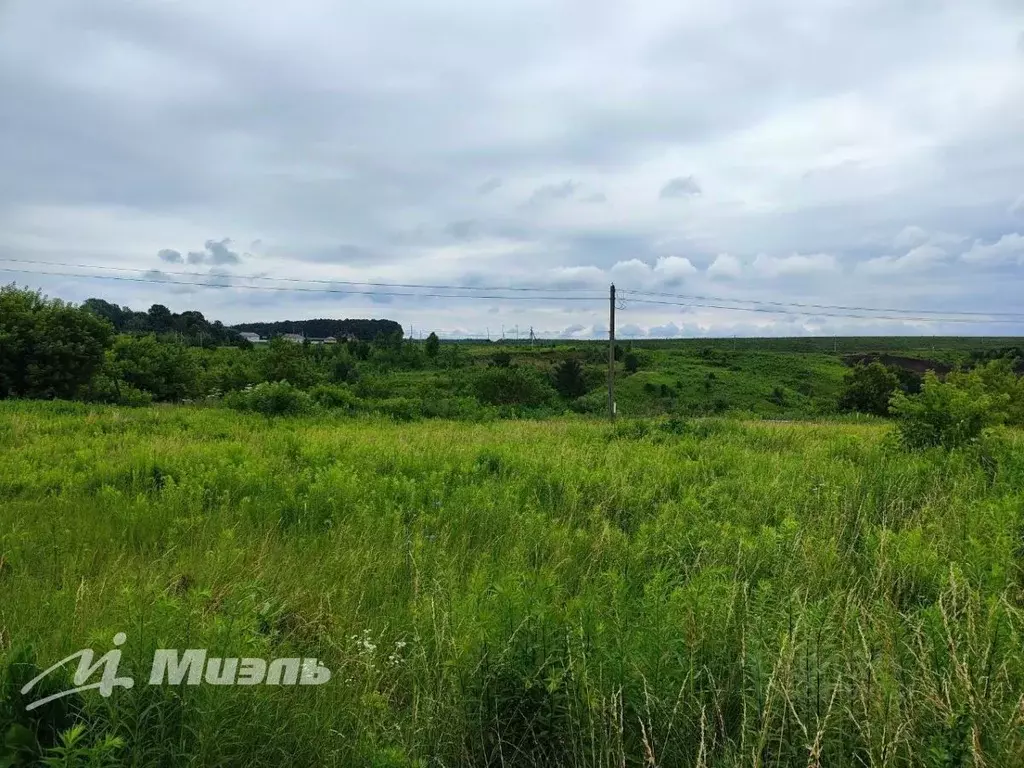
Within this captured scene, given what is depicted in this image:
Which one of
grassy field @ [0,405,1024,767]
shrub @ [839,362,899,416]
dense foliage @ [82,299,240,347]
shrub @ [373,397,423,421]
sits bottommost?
shrub @ [839,362,899,416]

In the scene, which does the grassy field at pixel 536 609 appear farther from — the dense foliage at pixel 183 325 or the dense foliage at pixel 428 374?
the dense foliage at pixel 183 325

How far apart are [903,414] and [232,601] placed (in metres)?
11.5

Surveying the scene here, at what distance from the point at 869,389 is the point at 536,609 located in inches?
2722

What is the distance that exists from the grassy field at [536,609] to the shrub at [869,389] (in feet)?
195

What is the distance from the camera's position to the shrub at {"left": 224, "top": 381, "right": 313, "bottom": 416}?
21.2 meters

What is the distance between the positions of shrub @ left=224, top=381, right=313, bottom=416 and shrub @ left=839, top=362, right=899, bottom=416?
188 ft

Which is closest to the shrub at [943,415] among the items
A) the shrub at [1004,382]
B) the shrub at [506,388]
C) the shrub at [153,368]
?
the shrub at [1004,382]

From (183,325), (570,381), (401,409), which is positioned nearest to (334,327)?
(183,325)

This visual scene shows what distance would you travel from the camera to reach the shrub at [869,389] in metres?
59.9

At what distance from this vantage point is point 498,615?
3.06 m

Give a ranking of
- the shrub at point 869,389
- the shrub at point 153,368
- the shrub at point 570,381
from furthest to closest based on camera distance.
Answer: the shrub at point 570,381
the shrub at point 869,389
the shrub at point 153,368

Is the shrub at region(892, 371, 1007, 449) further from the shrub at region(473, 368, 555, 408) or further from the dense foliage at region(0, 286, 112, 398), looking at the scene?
the shrub at region(473, 368, 555, 408)

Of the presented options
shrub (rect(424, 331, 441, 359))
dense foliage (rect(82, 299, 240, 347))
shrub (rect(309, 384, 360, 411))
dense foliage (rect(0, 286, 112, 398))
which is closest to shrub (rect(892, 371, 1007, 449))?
shrub (rect(309, 384, 360, 411))

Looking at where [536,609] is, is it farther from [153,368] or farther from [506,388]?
[506,388]
